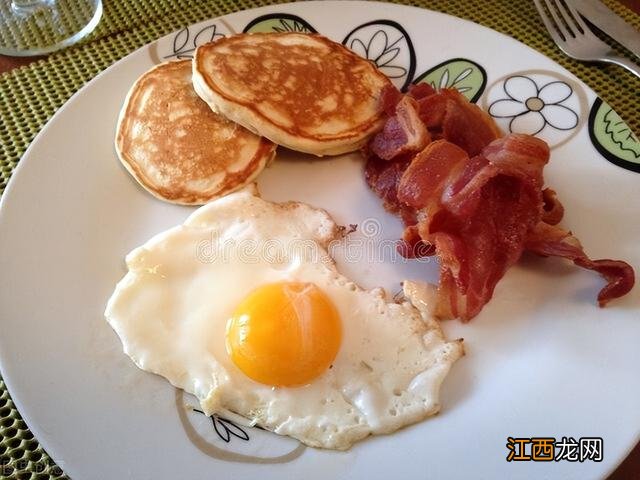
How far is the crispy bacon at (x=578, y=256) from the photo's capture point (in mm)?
1585

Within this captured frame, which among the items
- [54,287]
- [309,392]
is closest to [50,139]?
[54,287]

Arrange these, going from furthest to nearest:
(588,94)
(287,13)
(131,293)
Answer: (287,13) → (588,94) → (131,293)

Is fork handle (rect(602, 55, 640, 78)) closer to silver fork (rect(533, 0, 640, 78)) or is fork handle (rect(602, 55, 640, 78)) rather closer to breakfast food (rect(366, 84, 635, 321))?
silver fork (rect(533, 0, 640, 78))

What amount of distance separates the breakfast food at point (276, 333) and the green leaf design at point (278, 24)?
2.63 feet

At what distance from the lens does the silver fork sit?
225cm

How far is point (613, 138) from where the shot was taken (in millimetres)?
1894

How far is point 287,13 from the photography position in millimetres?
2205

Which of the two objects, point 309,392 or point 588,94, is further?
point 588,94

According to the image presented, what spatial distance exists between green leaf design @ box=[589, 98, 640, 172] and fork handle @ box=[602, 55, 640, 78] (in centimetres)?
34

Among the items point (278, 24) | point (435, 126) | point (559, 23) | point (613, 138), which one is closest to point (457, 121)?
point (435, 126)

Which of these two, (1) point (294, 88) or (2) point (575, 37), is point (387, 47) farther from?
(2) point (575, 37)

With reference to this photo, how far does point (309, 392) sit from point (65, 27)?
1.80 meters

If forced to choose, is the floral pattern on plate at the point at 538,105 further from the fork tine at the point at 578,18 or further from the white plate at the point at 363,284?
the fork tine at the point at 578,18

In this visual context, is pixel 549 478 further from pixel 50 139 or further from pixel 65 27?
pixel 65 27
